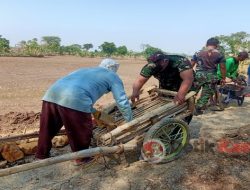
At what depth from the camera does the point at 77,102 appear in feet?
12.7

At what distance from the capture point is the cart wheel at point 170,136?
4234 mm

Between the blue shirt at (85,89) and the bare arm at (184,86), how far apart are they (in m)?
0.86

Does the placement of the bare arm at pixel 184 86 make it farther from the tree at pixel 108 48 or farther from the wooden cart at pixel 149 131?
the tree at pixel 108 48

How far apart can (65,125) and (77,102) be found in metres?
0.36

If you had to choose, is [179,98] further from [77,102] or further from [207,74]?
[207,74]

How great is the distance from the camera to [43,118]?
13.6 feet

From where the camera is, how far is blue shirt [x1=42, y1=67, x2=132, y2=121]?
3891mm

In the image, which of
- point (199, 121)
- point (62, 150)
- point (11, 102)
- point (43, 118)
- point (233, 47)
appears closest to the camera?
point (43, 118)

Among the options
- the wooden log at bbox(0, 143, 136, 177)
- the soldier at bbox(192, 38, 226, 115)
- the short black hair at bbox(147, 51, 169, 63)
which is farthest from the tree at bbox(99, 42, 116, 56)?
the wooden log at bbox(0, 143, 136, 177)

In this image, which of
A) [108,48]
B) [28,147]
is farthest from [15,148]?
[108,48]

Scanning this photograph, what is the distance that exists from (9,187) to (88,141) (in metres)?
1.07

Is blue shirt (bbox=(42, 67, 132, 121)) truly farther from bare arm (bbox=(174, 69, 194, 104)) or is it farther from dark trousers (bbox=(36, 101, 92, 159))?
bare arm (bbox=(174, 69, 194, 104))

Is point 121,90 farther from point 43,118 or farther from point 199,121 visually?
point 199,121

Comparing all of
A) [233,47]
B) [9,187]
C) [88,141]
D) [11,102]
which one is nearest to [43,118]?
[88,141]
